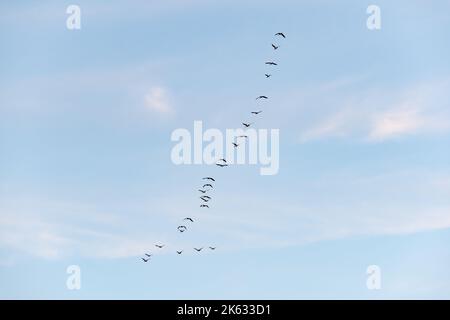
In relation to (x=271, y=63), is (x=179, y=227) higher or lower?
lower
